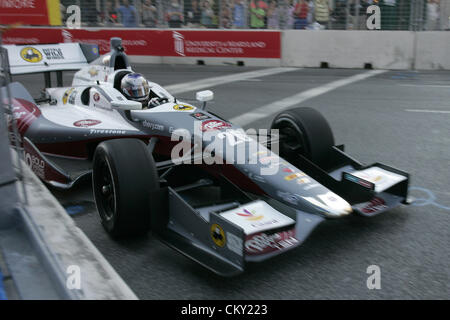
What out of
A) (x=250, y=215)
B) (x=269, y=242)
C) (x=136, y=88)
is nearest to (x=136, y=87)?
(x=136, y=88)

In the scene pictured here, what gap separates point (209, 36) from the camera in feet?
44.7

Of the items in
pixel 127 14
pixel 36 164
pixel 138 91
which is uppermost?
pixel 127 14

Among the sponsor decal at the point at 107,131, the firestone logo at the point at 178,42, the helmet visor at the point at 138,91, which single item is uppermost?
the firestone logo at the point at 178,42

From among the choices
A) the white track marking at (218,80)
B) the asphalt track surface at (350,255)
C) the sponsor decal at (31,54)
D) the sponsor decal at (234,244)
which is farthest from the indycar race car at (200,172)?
the white track marking at (218,80)

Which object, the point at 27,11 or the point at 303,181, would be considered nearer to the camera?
the point at 303,181

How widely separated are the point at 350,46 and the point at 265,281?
1051 centimetres

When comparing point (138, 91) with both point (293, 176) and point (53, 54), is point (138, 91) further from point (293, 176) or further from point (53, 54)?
point (53, 54)

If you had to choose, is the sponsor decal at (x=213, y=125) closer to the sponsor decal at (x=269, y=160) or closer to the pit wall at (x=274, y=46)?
→ the sponsor decal at (x=269, y=160)

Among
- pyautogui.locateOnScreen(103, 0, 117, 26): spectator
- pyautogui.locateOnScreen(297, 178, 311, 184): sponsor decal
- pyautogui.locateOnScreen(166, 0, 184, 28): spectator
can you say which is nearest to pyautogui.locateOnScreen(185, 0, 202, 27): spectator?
pyautogui.locateOnScreen(166, 0, 184, 28): spectator

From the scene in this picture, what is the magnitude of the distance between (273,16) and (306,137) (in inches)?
383

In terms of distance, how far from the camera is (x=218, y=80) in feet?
35.7

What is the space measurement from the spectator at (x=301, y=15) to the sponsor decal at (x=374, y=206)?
399 inches

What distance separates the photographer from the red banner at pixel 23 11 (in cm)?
1394
